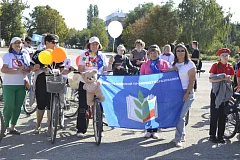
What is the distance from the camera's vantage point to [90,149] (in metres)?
5.80

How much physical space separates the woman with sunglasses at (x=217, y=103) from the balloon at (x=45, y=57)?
3013mm

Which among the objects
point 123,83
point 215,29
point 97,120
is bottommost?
point 97,120

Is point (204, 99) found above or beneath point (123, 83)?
beneath

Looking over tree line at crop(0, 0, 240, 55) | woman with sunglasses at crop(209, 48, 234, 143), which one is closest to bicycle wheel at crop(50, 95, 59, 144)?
woman with sunglasses at crop(209, 48, 234, 143)

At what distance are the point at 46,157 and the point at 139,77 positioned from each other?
2.23 metres

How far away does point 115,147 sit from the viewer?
5992mm

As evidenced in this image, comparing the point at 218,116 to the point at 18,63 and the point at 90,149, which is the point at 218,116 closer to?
the point at 90,149

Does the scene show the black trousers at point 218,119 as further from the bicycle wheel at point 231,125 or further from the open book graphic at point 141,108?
the open book graphic at point 141,108

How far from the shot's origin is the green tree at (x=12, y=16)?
6219 centimetres

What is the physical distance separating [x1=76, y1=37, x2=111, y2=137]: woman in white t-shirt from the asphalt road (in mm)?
265

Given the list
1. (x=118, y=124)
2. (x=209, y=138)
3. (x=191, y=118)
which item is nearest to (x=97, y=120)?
(x=118, y=124)

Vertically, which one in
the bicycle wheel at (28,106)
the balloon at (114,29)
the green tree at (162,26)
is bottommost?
the bicycle wheel at (28,106)

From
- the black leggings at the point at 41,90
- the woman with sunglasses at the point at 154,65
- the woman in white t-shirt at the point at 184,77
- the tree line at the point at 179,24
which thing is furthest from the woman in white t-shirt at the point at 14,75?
the tree line at the point at 179,24

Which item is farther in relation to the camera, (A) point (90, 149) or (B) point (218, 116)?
(B) point (218, 116)
